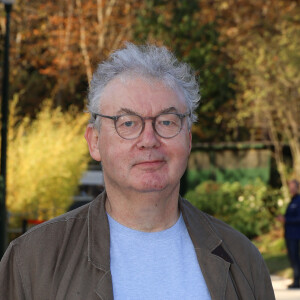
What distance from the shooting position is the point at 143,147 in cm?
232

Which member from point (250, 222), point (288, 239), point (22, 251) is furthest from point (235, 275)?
point (250, 222)

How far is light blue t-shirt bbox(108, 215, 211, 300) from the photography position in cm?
229

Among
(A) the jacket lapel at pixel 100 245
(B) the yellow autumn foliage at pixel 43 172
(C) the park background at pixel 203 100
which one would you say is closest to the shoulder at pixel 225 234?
(A) the jacket lapel at pixel 100 245

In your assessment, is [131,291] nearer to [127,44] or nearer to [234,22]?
[127,44]

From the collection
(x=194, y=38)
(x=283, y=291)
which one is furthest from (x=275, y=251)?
(x=194, y=38)

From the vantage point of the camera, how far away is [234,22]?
97.9 ft

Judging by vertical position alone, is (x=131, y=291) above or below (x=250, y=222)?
above

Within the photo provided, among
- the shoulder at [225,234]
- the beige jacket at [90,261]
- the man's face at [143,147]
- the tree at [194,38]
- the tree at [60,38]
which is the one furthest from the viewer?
the tree at [60,38]

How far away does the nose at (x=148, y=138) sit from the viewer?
2301 mm

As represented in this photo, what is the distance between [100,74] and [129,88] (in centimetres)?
16

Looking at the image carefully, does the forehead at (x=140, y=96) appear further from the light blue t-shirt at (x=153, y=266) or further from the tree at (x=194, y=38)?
the tree at (x=194, y=38)

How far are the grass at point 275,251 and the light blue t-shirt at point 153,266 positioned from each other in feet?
36.1

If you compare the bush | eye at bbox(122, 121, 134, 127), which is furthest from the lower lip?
the bush

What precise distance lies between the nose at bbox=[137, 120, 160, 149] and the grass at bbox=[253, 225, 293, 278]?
11161 millimetres
